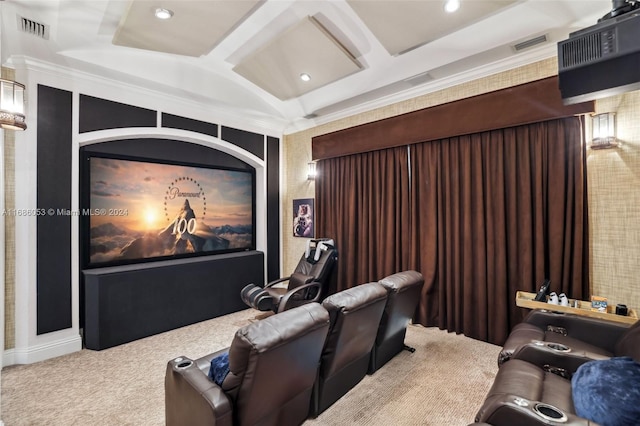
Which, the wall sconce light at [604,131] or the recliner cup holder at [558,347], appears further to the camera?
the wall sconce light at [604,131]

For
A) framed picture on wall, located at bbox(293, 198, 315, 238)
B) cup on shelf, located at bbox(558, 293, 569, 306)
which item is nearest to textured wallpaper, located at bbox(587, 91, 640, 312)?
cup on shelf, located at bbox(558, 293, 569, 306)

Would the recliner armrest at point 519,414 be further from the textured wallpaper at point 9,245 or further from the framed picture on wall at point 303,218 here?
the textured wallpaper at point 9,245

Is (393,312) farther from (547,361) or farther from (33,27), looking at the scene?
(33,27)

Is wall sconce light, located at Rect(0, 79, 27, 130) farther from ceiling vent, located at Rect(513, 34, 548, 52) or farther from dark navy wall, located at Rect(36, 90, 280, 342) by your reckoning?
ceiling vent, located at Rect(513, 34, 548, 52)

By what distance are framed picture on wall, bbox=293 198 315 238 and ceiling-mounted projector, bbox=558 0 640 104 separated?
150 inches

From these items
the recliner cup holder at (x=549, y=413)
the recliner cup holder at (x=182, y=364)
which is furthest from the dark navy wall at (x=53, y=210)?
the recliner cup holder at (x=549, y=413)

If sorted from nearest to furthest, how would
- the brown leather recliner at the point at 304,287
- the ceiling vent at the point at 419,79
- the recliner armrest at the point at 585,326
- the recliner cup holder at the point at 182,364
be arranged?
the recliner cup holder at the point at 182,364 < the recliner armrest at the point at 585,326 < the ceiling vent at the point at 419,79 < the brown leather recliner at the point at 304,287

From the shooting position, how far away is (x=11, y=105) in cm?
236

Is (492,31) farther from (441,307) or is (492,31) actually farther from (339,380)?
(339,380)

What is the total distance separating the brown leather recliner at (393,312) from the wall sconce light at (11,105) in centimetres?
326

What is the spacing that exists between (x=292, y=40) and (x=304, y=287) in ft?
9.21

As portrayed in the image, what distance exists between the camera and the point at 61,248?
3229 mm

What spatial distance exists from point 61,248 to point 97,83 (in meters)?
1.91

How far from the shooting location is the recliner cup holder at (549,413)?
1289 millimetres
